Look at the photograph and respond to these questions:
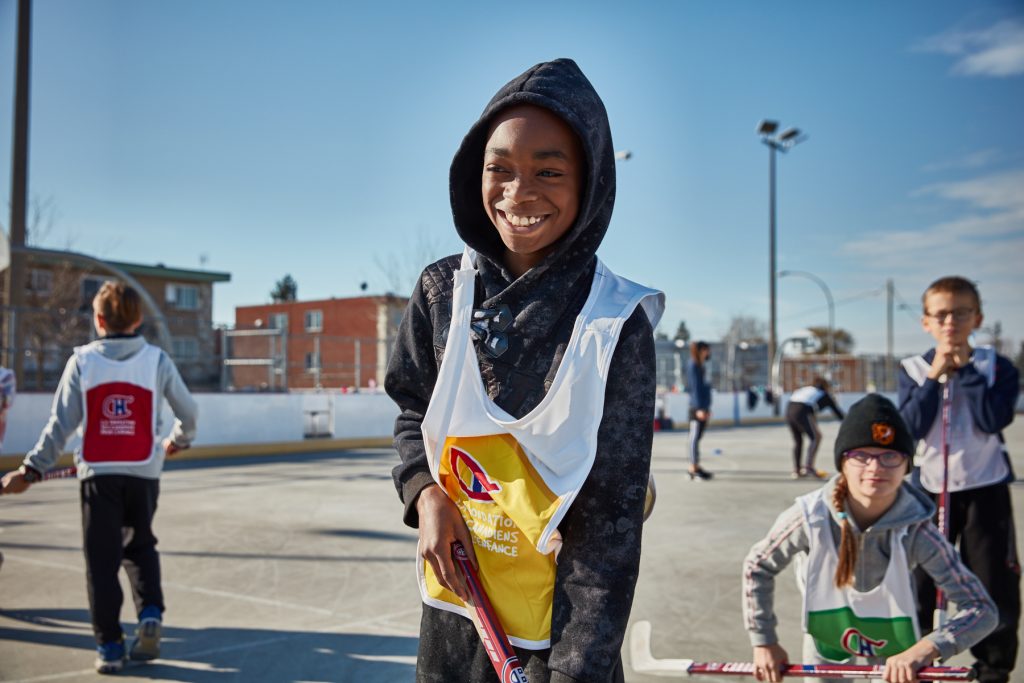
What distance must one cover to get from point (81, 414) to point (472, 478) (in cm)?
333

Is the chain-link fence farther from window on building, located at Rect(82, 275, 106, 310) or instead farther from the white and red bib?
window on building, located at Rect(82, 275, 106, 310)

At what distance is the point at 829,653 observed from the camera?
2.79 metres

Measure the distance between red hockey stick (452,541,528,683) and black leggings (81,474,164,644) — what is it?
10.1ft

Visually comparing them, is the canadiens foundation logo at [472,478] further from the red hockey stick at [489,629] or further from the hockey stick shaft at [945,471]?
the hockey stick shaft at [945,471]

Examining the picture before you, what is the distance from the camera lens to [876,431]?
2.84 meters

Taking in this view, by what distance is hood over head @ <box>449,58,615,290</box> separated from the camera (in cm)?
135

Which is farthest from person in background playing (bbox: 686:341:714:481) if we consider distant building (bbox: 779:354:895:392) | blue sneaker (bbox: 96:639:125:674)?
distant building (bbox: 779:354:895:392)

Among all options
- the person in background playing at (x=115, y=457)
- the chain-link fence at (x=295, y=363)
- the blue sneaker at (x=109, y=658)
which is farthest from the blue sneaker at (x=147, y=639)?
the chain-link fence at (x=295, y=363)

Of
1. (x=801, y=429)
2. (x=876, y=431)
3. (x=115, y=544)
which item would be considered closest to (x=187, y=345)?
(x=801, y=429)

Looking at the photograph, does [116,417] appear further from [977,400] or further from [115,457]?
[977,400]

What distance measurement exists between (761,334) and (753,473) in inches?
2022

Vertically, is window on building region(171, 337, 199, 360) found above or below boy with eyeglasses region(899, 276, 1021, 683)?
above

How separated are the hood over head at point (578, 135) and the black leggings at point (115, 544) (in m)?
3.16

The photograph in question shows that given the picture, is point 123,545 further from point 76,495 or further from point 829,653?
point 76,495
